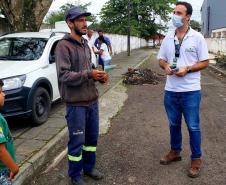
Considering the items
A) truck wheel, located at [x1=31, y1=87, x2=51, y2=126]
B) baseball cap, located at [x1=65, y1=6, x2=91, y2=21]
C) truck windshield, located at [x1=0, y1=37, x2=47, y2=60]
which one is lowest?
truck wheel, located at [x1=31, y1=87, x2=51, y2=126]

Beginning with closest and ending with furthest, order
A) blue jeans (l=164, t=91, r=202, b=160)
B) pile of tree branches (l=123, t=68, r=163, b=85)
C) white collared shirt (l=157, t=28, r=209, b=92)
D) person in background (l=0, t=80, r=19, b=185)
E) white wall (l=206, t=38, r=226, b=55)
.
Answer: person in background (l=0, t=80, r=19, b=185) → white collared shirt (l=157, t=28, r=209, b=92) → blue jeans (l=164, t=91, r=202, b=160) → pile of tree branches (l=123, t=68, r=163, b=85) → white wall (l=206, t=38, r=226, b=55)

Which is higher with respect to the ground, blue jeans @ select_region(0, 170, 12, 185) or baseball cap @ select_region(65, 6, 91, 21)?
baseball cap @ select_region(65, 6, 91, 21)

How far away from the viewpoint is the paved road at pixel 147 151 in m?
4.73

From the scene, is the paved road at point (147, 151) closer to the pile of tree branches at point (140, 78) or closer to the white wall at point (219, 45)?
the pile of tree branches at point (140, 78)

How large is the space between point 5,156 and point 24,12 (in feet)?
31.3

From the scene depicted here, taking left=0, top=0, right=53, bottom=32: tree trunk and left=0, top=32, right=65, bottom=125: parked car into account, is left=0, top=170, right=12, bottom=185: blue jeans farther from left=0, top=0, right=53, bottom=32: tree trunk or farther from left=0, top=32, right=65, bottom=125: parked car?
left=0, top=0, right=53, bottom=32: tree trunk

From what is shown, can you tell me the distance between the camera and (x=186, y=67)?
4.60 metres

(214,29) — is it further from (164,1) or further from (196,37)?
(196,37)

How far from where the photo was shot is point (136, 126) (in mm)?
7191

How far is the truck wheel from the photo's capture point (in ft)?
21.8

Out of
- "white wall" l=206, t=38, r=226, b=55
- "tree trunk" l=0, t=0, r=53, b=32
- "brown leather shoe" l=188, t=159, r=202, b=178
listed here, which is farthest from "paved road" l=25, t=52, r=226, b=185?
"white wall" l=206, t=38, r=226, b=55

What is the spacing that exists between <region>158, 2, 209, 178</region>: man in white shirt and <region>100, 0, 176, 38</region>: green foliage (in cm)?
→ 4161

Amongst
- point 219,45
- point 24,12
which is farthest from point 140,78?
point 219,45

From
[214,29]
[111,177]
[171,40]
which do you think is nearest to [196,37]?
[171,40]
